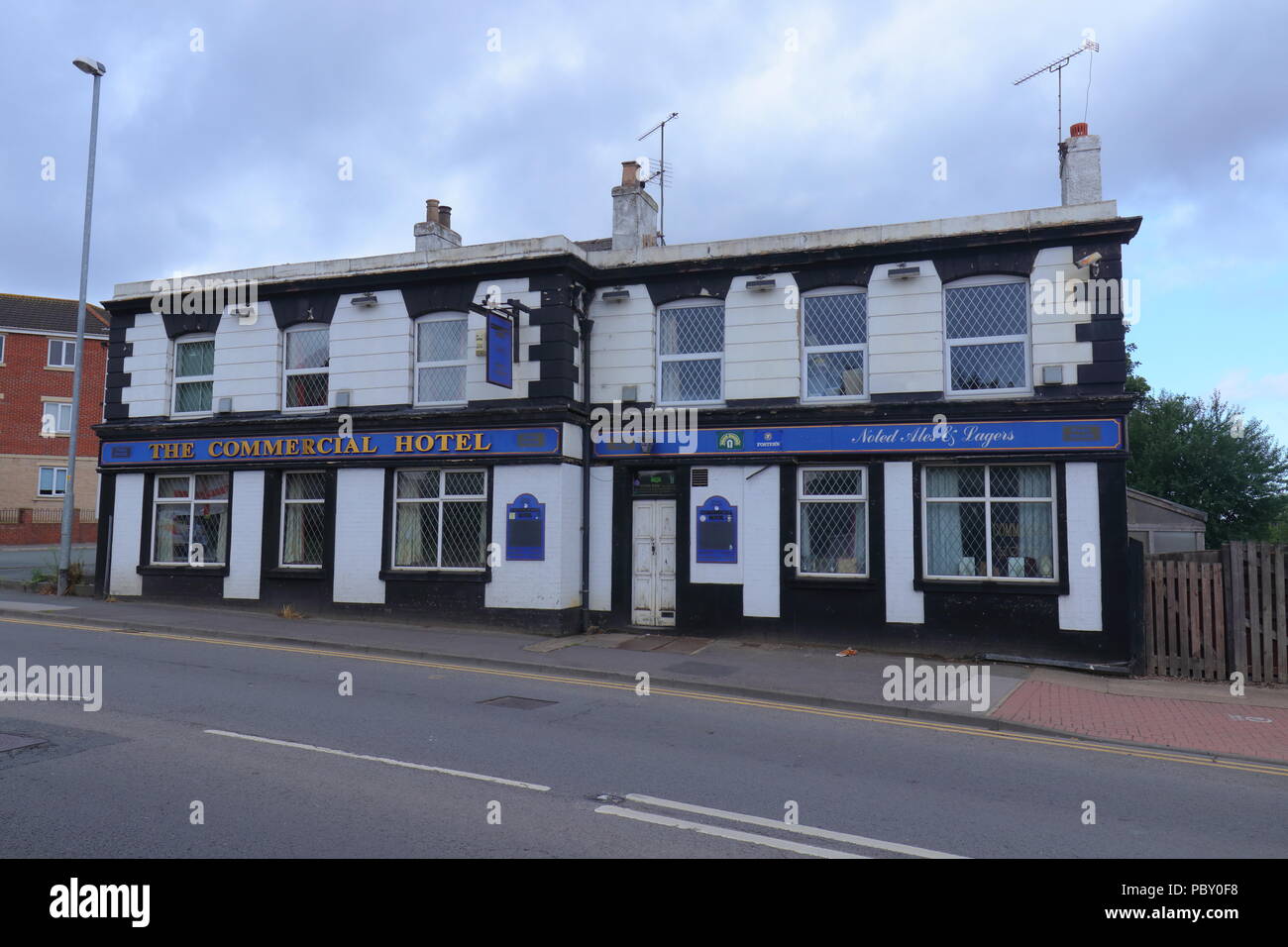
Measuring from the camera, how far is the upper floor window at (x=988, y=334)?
13.7 m

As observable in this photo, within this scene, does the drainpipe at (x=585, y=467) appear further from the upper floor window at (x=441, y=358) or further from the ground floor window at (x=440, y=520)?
the upper floor window at (x=441, y=358)

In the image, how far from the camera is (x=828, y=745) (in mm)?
8266

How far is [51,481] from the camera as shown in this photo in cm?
4109

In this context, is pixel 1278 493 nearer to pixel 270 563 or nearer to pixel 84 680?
pixel 270 563

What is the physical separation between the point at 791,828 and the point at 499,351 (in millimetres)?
10638

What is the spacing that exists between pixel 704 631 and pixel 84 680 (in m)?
8.87

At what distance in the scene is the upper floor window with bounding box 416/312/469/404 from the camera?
16.1 metres

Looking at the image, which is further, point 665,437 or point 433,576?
point 433,576

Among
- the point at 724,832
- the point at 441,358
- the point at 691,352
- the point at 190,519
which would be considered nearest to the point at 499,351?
the point at 441,358

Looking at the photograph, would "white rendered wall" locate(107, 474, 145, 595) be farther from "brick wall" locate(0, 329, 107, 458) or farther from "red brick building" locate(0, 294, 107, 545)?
"brick wall" locate(0, 329, 107, 458)

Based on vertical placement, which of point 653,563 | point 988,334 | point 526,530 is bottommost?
point 653,563

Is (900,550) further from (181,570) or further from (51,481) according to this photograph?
(51,481)

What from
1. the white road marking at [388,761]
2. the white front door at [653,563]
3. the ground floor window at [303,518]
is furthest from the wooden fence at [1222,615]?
the ground floor window at [303,518]
